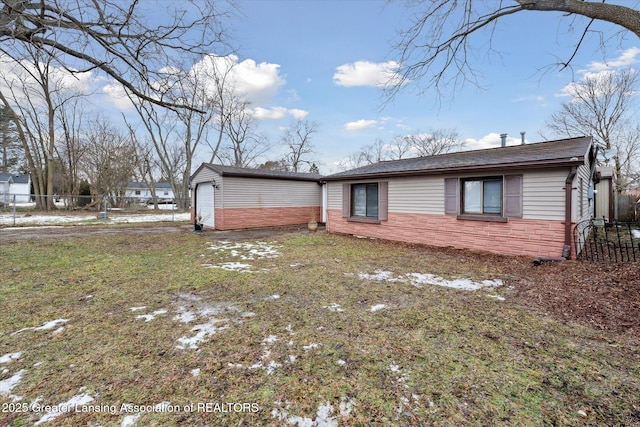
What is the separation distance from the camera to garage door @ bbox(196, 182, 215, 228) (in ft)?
41.0

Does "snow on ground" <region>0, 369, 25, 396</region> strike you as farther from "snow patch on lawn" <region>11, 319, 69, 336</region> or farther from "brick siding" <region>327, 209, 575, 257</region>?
"brick siding" <region>327, 209, 575, 257</region>

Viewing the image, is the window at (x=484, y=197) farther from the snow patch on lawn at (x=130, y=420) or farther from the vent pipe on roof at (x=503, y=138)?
the snow patch on lawn at (x=130, y=420)

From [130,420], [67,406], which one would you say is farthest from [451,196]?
[67,406]

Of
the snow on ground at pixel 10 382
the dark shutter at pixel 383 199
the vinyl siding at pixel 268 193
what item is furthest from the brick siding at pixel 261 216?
the snow on ground at pixel 10 382

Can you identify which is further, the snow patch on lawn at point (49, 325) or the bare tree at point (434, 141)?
the bare tree at point (434, 141)

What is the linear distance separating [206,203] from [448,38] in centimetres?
1119

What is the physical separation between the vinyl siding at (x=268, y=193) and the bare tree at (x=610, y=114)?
60.9 ft

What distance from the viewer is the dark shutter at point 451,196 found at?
7363 millimetres

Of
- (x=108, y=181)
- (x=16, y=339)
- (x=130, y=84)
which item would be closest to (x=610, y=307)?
(x=16, y=339)

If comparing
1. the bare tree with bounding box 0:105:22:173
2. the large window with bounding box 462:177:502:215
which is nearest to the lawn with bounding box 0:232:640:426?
the large window with bounding box 462:177:502:215

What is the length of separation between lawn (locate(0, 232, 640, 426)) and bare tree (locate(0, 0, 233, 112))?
3321mm

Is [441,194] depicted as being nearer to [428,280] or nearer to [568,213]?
[568,213]

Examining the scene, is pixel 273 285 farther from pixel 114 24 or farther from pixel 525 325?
pixel 114 24

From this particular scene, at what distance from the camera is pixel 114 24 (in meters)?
4.16
